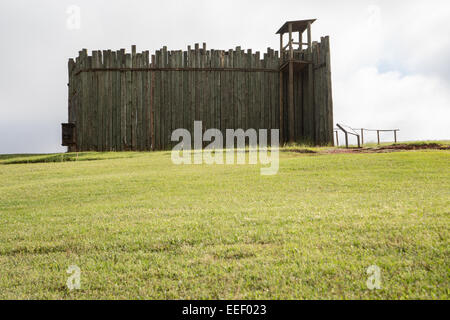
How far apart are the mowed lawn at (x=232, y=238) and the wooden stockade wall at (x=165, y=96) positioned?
10.5m

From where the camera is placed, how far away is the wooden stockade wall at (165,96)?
A: 18.0m

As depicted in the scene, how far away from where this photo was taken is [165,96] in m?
18.0

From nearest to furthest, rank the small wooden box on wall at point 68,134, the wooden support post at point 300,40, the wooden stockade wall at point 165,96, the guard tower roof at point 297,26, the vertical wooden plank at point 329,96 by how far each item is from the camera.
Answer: the vertical wooden plank at point 329,96, the guard tower roof at point 297,26, the wooden stockade wall at point 165,96, the wooden support post at point 300,40, the small wooden box on wall at point 68,134

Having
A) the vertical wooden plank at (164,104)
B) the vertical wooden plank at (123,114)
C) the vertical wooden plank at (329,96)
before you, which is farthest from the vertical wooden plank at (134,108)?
the vertical wooden plank at (329,96)

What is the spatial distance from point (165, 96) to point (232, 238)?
15060 mm

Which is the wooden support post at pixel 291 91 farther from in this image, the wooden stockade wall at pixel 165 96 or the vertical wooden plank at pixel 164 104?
the vertical wooden plank at pixel 164 104

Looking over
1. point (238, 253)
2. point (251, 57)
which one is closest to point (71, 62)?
point (251, 57)

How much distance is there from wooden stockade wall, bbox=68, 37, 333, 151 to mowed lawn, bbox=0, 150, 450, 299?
10477 millimetres

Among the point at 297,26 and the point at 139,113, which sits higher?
the point at 297,26

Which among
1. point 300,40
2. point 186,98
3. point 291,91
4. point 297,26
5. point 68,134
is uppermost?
point 297,26

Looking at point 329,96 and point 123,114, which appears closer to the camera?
point 329,96

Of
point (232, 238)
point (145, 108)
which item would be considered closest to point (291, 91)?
point (145, 108)

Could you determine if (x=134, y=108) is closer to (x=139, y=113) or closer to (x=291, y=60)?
(x=139, y=113)

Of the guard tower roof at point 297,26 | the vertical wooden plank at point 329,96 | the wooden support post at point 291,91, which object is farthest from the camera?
the guard tower roof at point 297,26
